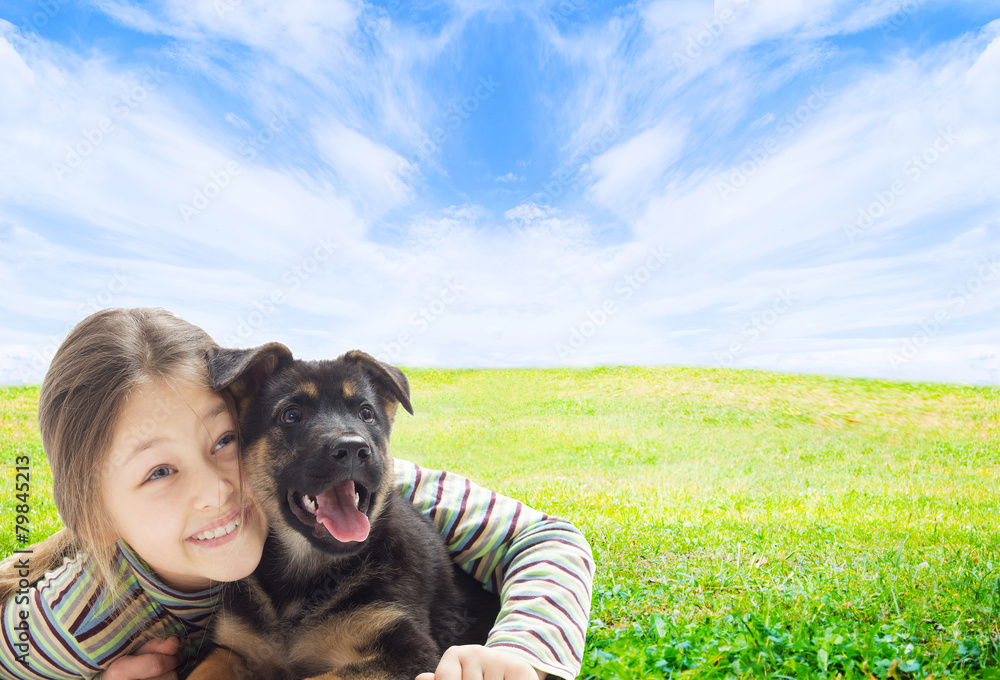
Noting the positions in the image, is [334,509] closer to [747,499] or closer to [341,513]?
[341,513]

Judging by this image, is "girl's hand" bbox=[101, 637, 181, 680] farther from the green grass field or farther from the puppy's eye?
the green grass field

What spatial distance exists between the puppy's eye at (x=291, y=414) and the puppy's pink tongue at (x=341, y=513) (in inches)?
9.9

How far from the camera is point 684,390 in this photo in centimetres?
1241

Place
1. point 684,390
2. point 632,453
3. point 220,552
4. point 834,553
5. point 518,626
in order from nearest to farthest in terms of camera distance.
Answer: point 518,626, point 220,552, point 834,553, point 632,453, point 684,390

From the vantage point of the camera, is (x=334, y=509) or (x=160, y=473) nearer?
(x=160, y=473)

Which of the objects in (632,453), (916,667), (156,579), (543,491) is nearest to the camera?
(156,579)

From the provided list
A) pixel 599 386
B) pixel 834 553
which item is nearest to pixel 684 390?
pixel 599 386

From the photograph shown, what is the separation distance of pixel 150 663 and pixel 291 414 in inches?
39.4

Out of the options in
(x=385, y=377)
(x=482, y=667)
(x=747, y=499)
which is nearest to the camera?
(x=482, y=667)

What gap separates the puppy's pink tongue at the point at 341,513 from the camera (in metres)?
2.03

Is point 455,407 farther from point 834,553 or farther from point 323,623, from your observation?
point 323,623

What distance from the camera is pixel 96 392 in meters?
1.98

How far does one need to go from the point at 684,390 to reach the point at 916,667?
33.2ft

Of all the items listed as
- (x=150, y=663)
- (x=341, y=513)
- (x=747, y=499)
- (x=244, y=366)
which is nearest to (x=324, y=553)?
(x=341, y=513)
